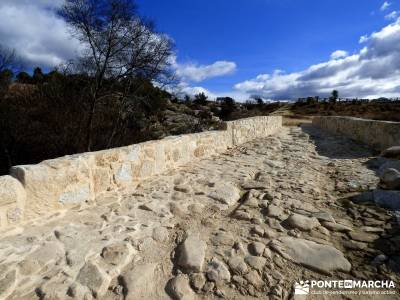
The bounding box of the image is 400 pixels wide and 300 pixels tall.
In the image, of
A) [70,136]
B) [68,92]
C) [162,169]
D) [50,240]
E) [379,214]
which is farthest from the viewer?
[68,92]

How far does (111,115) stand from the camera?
1111 cm

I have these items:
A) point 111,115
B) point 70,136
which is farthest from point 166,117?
point 70,136

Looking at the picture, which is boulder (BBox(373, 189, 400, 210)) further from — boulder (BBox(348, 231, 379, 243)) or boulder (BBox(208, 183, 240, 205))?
boulder (BBox(208, 183, 240, 205))

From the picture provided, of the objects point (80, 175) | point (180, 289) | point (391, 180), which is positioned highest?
point (80, 175)

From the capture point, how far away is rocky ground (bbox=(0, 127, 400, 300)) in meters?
1.70

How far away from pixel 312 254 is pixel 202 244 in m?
0.83

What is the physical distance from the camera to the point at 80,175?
2.79m

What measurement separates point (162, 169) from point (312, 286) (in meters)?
2.73

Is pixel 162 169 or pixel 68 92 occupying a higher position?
pixel 68 92

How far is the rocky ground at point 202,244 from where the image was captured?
1.70m

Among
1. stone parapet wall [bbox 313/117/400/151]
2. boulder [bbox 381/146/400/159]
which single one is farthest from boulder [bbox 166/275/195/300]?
stone parapet wall [bbox 313/117/400/151]

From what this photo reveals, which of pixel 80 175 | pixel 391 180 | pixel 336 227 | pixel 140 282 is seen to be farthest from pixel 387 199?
pixel 80 175

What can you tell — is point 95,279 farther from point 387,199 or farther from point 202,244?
point 387,199

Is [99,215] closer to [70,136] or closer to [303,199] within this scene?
[303,199]
